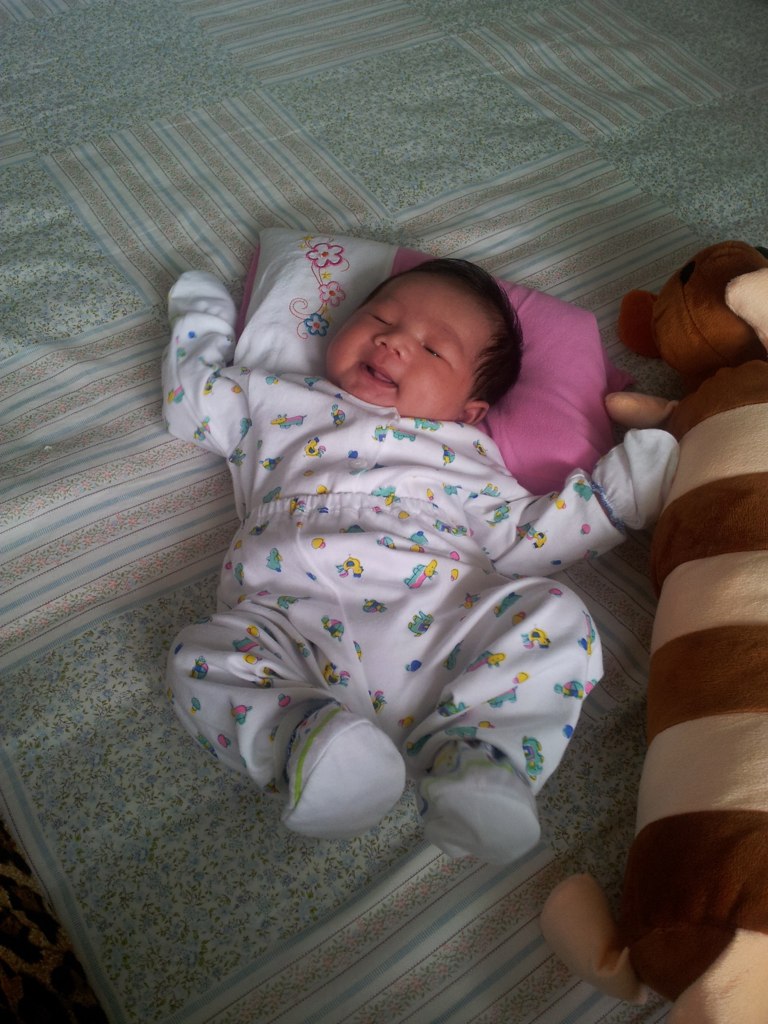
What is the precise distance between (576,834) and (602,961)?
0.14m

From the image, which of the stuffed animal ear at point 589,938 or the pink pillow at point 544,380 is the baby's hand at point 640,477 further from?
the stuffed animal ear at point 589,938

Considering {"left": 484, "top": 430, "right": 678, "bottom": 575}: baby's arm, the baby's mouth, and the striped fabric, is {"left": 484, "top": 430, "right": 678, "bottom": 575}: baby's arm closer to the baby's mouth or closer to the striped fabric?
the striped fabric

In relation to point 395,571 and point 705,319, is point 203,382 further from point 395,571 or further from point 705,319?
point 705,319

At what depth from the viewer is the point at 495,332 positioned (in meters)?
1.15

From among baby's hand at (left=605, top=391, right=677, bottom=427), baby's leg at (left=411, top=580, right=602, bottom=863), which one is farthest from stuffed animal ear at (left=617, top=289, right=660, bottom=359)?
baby's leg at (left=411, top=580, right=602, bottom=863)

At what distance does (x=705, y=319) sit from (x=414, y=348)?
1.29 ft

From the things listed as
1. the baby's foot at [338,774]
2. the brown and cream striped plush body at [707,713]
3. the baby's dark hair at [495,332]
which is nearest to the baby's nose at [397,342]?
the baby's dark hair at [495,332]

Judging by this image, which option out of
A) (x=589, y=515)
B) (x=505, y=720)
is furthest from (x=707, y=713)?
(x=589, y=515)

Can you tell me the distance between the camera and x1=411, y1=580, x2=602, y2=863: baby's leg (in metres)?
0.76

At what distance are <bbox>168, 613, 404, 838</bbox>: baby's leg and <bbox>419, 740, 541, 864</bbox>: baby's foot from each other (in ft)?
0.15

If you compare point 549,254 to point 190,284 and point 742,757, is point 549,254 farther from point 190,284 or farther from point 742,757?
point 742,757

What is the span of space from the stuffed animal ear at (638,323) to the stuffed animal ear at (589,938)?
80cm

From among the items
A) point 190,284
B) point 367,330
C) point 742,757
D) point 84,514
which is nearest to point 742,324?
point 367,330

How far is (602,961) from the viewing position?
0.76m
